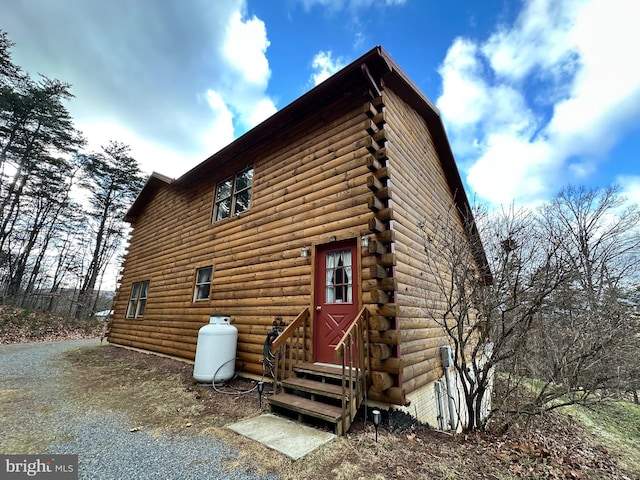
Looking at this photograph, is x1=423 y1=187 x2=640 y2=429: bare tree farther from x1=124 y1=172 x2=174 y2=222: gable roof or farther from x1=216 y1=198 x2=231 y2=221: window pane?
x1=124 y1=172 x2=174 y2=222: gable roof

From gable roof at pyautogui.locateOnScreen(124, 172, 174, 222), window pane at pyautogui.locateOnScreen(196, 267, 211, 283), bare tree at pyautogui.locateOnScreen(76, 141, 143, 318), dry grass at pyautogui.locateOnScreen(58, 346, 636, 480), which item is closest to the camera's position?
dry grass at pyautogui.locateOnScreen(58, 346, 636, 480)

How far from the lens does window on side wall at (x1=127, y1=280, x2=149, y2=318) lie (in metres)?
10.2

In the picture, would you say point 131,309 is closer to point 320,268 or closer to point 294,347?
point 294,347

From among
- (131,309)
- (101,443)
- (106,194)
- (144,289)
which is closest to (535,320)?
(101,443)

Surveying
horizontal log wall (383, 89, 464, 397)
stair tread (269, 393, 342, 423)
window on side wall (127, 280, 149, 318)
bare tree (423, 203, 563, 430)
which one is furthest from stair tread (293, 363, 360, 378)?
window on side wall (127, 280, 149, 318)

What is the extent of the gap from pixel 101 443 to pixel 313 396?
259 cm

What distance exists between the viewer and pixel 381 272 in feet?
13.6

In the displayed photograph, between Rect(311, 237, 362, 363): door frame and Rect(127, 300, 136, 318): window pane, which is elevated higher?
Rect(311, 237, 362, 363): door frame

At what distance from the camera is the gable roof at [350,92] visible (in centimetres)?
494

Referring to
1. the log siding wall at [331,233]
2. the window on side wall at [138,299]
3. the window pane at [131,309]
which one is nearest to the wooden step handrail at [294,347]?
the log siding wall at [331,233]

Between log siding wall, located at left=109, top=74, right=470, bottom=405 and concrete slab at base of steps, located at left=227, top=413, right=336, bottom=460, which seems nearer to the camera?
concrete slab at base of steps, located at left=227, top=413, right=336, bottom=460

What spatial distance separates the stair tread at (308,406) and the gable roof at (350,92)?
10.4 feet

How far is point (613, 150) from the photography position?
18.5 metres

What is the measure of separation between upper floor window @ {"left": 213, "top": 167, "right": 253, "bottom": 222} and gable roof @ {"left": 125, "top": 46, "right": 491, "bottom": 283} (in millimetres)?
675
